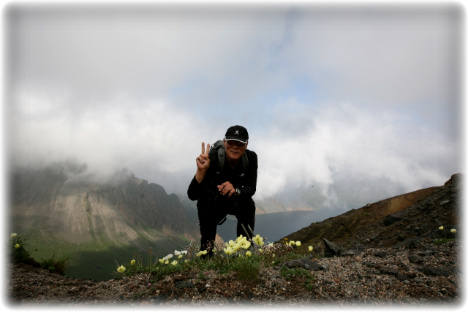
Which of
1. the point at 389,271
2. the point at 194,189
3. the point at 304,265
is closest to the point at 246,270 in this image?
the point at 304,265

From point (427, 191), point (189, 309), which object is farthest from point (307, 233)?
point (189, 309)

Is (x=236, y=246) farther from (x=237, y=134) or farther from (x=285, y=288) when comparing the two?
(x=237, y=134)

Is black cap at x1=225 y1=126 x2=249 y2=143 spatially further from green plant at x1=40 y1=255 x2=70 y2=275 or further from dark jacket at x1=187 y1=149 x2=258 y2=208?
green plant at x1=40 y1=255 x2=70 y2=275

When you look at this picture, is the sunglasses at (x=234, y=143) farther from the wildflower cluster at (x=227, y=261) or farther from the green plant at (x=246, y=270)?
the green plant at (x=246, y=270)

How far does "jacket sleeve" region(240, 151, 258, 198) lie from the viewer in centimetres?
570

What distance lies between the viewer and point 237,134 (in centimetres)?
564

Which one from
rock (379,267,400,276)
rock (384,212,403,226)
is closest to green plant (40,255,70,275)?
rock (379,267,400,276)

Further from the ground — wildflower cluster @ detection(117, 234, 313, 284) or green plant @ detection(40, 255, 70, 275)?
wildflower cluster @ detection(117, 234, 313, 284)

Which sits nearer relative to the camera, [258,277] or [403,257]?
[258,277]

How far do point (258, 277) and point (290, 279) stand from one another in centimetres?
46

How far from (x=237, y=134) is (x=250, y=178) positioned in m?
1.11

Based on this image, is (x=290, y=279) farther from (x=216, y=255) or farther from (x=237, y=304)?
(x=216, y=255)

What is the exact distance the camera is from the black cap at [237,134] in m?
5.59

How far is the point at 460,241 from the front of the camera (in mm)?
5523
